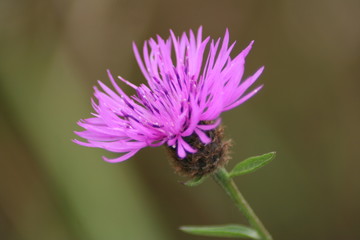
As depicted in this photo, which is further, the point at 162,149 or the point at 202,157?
the point at 162,149

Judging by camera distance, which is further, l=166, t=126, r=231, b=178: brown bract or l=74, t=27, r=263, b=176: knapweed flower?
l=166, t=126, r=231, b=178: brown bract

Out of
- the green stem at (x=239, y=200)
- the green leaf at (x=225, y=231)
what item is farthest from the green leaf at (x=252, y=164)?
the green leaf at (x=225, y=231)

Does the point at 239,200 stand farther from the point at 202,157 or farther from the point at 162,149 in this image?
the point at 162,149

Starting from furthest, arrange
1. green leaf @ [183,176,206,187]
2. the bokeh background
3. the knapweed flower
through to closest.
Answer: the bokeh background, green leaf @ [183,176,206,187], the knapweed flower

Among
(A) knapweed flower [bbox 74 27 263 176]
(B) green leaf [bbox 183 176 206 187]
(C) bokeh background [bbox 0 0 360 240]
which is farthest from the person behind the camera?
(C) bokeh background [bbox 0 0 360 240]

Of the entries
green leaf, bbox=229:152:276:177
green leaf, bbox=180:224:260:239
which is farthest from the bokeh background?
green leaf, bbox=229:152:276:177

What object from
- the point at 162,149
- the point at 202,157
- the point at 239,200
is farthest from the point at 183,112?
the point at 162,149

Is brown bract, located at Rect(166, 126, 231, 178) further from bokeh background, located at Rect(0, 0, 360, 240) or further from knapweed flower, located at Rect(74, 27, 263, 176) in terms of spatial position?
bokeh background, located at Rect(0, 0, 360, 240)
